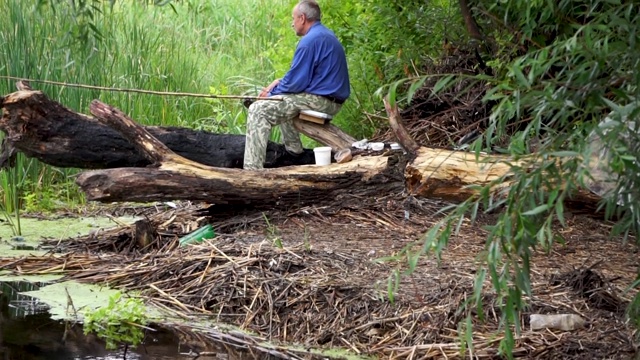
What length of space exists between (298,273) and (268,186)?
61.0 inches

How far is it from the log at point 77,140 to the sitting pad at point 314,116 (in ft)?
1.94

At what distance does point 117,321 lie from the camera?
→ 18.7ft

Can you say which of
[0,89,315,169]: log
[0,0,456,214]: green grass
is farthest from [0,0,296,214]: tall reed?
[0,89,315,169]: log

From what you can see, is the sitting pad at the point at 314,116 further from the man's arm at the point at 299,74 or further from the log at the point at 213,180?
the log at the point at 213,180

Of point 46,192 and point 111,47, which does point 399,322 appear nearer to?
point 46,192

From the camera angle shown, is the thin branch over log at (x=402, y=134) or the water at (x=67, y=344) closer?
the water at (x=67, y=344)

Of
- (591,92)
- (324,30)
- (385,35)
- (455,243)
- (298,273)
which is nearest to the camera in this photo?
(591,92)

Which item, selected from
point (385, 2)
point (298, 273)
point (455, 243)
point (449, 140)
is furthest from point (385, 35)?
point (298, 273)

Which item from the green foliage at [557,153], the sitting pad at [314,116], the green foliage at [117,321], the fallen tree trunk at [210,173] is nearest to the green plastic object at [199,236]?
the fallen tree trunk at [210,173]

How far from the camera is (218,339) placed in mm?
5539

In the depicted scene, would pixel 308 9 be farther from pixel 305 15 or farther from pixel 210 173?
pixel 210 173

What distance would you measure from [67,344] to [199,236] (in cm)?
180

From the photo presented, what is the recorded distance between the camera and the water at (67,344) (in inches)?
208

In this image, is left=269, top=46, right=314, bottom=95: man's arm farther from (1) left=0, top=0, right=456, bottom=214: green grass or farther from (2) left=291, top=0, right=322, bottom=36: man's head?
(1) left=0, top=0, right=456, bottom=214: green grass
